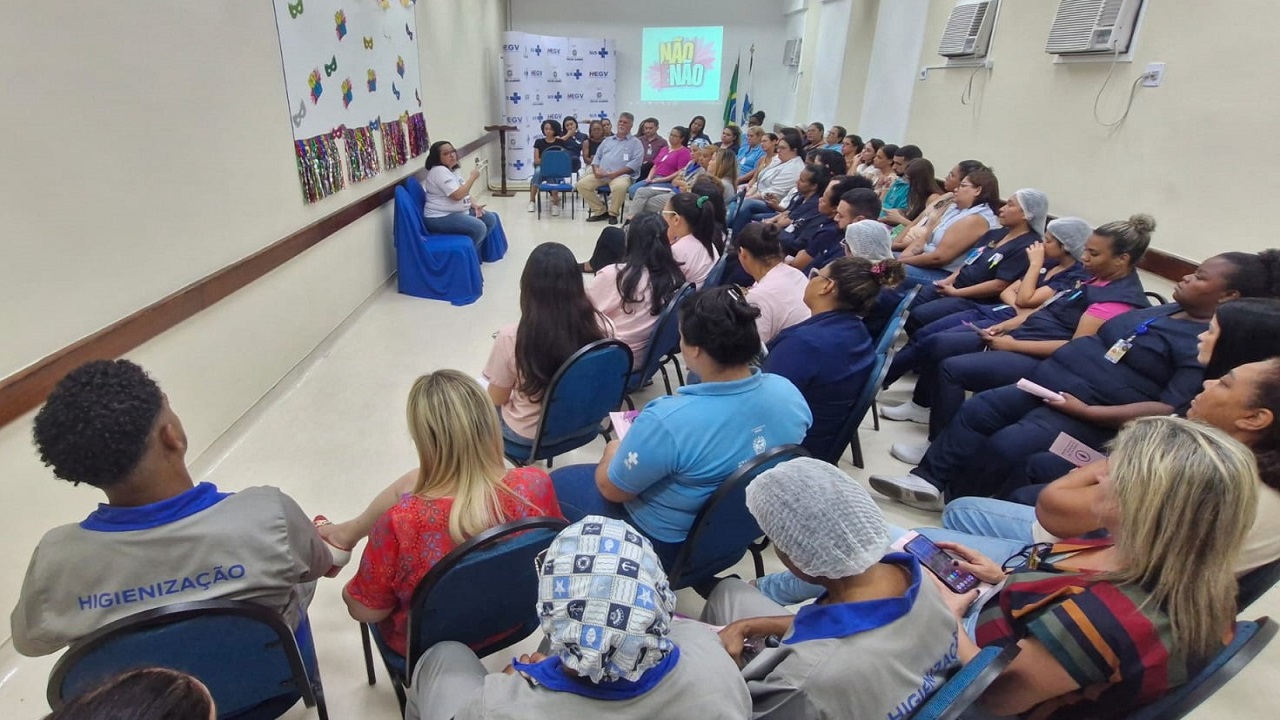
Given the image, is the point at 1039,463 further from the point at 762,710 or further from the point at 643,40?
the point at 643,40

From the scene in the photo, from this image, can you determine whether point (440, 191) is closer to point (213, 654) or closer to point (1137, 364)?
point (213, 654)

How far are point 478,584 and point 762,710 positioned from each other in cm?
55

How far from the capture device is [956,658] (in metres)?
1.02

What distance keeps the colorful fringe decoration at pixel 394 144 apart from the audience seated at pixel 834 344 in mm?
3719

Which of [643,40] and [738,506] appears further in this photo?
[643,40]

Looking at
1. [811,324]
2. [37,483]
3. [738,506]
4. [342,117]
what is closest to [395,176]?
[342,117]

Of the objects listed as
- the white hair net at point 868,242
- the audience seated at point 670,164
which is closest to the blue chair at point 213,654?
the white hair net at point 868,242

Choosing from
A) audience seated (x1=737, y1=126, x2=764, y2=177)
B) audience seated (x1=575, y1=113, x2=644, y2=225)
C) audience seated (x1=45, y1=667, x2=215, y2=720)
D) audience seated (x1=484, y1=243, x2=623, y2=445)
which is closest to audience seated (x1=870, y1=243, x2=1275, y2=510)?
audience seated (x1=484, y1=243, x2=623, y2=445)

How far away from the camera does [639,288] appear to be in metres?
2.64

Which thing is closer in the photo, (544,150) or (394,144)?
(394,144)

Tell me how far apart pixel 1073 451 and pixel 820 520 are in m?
1.52

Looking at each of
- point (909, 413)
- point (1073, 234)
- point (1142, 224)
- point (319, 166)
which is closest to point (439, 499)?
point (909, 413)

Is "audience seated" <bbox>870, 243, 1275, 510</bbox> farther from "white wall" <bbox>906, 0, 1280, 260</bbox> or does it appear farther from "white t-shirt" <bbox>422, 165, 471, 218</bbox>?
"white t-shirt" <bbox>422, 165, 471, 218</bbox>

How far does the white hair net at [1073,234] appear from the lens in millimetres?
2873
